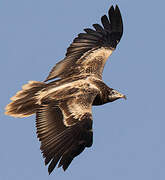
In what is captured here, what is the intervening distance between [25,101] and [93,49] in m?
3.65

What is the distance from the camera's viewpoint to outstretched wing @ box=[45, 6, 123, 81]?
1516 centimetres

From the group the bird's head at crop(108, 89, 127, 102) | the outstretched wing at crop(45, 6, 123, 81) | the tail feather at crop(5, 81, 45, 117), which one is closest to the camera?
the tail feather at crop(5, 81, 45, 117)

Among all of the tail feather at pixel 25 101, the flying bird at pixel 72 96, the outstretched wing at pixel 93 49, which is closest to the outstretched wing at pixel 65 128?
the flying bird at pixel 72 96

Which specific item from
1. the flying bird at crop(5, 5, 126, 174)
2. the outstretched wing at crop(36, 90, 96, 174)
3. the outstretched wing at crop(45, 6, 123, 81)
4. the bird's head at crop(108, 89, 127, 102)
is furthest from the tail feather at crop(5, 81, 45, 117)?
the bird's head at crop(108, 89, 127, 102)

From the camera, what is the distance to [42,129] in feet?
39.7

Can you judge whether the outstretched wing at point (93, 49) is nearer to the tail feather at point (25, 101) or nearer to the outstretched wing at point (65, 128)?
the tail feather at point (25, 101)

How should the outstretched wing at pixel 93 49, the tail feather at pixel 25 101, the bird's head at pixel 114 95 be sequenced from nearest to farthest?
the tail feather at pixel 25 101 < the bird's head at pixel 114 95 < the outstretched wing at pixel 93 49

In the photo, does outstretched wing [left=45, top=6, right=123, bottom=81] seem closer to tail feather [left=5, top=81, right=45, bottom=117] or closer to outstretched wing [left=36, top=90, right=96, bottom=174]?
tail feather [left=5, top=81, right=45, bottom=117]

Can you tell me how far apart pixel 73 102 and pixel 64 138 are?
42.7 inches

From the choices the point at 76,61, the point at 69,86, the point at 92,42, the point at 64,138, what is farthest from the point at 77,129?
the point at 92,42

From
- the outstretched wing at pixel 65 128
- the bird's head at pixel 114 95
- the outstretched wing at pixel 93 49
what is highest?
the outstretched wing at pixel 93 49

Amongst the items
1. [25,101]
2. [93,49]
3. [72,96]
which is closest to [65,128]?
[72,96]

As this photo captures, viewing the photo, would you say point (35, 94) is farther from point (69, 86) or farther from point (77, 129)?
point (77, 129)

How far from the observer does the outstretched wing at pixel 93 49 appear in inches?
597
